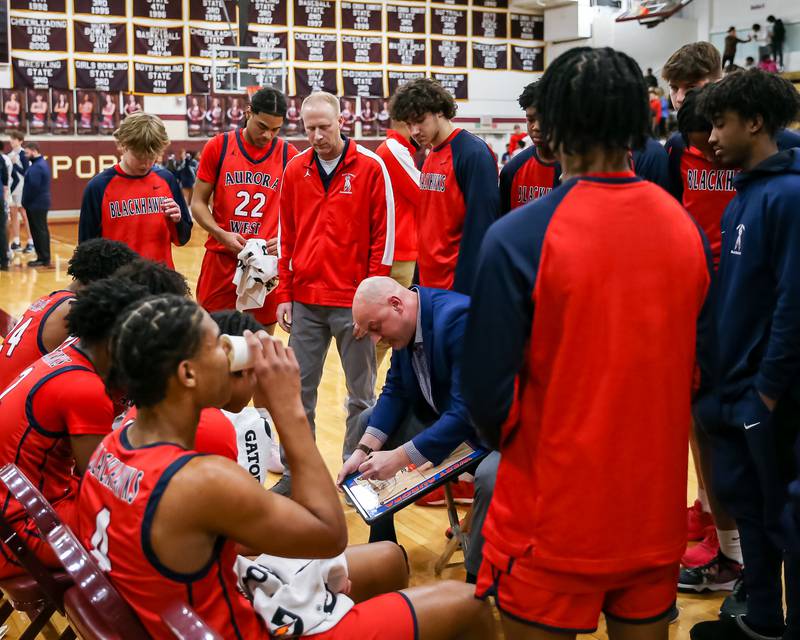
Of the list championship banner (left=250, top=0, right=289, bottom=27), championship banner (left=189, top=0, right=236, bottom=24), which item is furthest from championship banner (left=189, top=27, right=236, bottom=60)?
championship banner (left=250, top=0, right=289, bottom=27)

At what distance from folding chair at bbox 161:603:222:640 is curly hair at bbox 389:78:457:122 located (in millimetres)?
3183

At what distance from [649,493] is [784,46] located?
65.3 ft

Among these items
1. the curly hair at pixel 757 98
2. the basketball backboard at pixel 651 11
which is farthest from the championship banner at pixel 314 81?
the curly hair at pixel 757 98

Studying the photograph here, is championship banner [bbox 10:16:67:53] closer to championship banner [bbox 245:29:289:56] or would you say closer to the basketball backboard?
championship banner [bbox 245:29:289:56]

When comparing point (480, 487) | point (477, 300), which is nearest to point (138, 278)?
point (480, 487)

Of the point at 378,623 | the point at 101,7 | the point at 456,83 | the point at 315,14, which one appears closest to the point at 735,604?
the point at 378,623

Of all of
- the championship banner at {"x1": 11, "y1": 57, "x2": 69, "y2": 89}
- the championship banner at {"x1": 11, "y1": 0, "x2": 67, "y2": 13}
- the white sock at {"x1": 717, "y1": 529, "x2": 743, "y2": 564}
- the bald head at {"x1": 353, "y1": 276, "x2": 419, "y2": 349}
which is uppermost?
the championship banner at {"x1": 11, "y1": 0, "x2": 67, "y2": 13}

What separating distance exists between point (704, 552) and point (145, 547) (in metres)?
2.55

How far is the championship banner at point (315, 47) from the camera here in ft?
65.7

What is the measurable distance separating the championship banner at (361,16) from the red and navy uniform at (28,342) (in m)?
18.6

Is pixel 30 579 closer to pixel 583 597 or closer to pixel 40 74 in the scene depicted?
pixel 583 597

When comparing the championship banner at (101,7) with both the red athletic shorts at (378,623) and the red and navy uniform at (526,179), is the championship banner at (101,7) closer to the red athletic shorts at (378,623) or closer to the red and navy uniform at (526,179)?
the red and navy uniform at (526,179)

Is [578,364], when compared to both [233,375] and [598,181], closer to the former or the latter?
[598,181]

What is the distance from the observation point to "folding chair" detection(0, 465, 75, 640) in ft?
6.67
